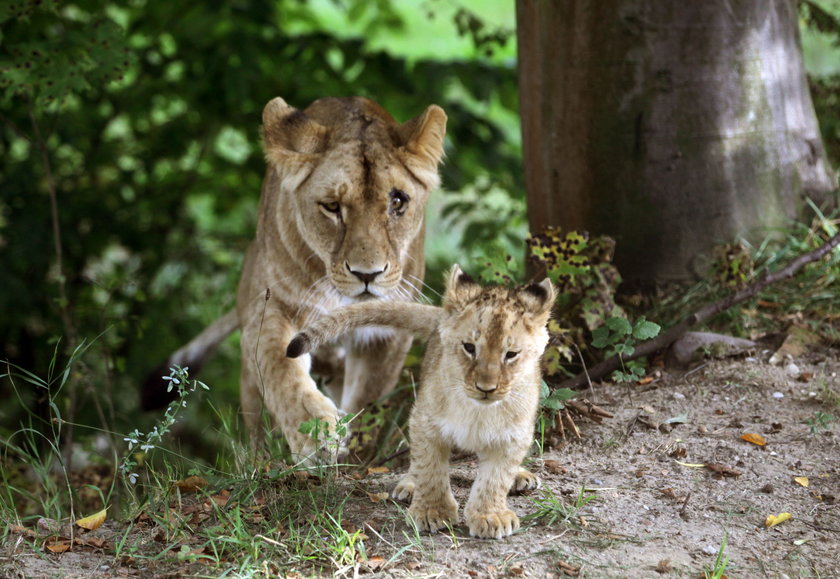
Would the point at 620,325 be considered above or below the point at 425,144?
below

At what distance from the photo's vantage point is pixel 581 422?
4066 millimetres

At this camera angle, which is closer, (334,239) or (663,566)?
(663,566)

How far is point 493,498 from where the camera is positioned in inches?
126

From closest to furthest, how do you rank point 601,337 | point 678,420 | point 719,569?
point 719,569 → point 678,420 → point 601,337

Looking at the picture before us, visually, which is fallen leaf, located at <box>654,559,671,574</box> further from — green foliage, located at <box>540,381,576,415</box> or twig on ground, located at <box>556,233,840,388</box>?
twig on ground, located at <box>556,233,840,388</box>

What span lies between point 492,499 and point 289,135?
2.20m

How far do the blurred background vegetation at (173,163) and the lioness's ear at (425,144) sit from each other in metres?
1.09

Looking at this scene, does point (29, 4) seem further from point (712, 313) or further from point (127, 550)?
point (712, 313)

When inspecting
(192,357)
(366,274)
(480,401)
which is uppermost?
(366,274)

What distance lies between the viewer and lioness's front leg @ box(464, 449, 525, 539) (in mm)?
3154

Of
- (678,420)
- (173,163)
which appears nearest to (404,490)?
(678,420)

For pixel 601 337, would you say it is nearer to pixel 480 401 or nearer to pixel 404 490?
pixel 404 490

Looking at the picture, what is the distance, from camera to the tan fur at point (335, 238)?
174 inches

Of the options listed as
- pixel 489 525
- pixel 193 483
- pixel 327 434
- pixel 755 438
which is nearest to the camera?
pixel 489 525
